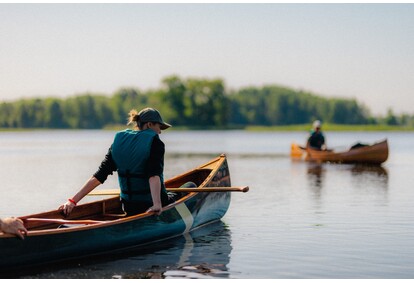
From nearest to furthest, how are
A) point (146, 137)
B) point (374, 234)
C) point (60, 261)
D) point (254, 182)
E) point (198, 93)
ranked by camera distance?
point (60, 261) < point (146, 137) < point (374, 234) < point (254, 182) < point (198, 93)

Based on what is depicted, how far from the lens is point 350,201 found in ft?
49.9

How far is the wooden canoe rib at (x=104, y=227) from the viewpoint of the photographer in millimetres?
7926

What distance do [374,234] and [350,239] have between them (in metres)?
0.62

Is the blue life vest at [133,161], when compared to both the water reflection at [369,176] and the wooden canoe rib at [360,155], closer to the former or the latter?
the water reflection at [369,176]

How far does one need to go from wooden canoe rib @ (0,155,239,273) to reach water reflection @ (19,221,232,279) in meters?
0.14

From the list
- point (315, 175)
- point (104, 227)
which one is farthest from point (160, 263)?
point (315, 175)

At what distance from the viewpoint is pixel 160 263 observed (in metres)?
8.73

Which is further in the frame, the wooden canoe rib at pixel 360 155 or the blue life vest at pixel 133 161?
the wooden canoe rib at pixel 360 155

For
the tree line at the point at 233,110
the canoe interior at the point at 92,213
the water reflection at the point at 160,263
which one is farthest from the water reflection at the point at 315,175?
the tree line at the point at 233,110

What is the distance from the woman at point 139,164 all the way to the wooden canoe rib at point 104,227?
0.90ft

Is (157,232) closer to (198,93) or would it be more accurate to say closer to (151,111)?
(151,111)

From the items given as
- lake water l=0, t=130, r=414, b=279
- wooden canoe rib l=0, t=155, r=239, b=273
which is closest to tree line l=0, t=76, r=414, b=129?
lake water l=0, t=130, r=414, b=279

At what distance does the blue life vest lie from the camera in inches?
362
